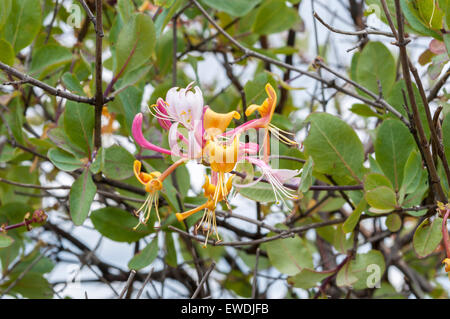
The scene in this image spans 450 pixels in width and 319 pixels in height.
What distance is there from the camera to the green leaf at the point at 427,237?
79cm

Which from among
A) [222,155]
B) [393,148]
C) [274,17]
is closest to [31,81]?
[222,155]

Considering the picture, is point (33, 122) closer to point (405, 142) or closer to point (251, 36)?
point (251, 36)

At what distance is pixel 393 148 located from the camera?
2.94 feet

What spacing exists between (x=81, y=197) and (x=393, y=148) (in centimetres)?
52

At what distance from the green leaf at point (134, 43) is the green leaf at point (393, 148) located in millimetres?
405

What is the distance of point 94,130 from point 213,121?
1.08 feet

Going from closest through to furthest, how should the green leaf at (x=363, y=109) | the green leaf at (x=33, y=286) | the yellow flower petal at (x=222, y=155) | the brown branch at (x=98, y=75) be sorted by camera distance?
the yellow flower petal at (x=222, y=155), the brown branch at (x=98, y=75), the green leaf at (x=363, y=109), the green leaf at (x=33, y=286)

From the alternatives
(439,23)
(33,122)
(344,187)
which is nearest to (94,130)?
(344,187)

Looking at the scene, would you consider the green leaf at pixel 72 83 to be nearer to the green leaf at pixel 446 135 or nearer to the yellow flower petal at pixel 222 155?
the yellow flower petal at pixel 222 155

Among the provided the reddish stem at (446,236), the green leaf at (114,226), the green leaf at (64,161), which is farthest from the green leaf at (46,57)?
the reddish stem at (446,236)

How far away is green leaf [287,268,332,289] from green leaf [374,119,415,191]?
0.21 meters

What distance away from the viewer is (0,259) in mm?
1215

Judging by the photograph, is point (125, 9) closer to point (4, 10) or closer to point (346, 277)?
point (4, 10)
